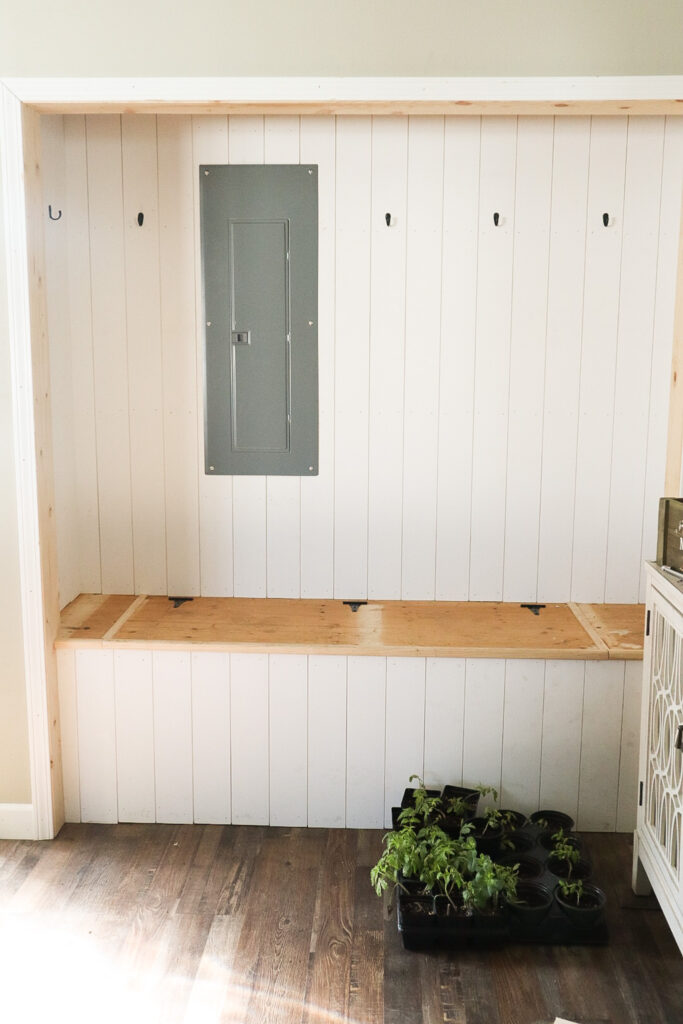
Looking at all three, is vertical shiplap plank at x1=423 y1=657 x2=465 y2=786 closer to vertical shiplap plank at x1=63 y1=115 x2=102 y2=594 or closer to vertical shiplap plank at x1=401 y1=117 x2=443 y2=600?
vertical shiplap plank at x1=401 y1=117 x2=443 y2=600

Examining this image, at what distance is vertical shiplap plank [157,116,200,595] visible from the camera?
11.4 feet

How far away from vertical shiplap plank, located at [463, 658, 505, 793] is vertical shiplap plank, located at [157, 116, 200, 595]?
3.79 feet

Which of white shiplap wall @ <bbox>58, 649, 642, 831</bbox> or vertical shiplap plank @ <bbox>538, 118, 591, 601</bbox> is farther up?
vertical shiplap plank @ <bbox>538, 118, 591, 601</bbox>

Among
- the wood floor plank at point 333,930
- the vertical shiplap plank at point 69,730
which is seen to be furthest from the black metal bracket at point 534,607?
the vertical shiplap plank at point 69,730

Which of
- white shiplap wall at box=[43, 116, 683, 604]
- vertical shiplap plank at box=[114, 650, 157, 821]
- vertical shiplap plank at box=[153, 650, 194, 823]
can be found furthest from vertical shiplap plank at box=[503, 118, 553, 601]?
vertical shiplap plank at box=[114, 650, 157, 821]

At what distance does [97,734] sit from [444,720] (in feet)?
3.75

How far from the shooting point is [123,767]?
10.7 feet

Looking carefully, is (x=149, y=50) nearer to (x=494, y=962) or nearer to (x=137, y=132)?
(x=137, y=132)

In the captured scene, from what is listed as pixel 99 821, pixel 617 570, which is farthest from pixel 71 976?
pixel 617 570

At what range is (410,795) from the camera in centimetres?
312

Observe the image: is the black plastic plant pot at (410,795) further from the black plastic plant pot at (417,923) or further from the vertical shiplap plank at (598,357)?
the vertical shiplap plank at (598,357)

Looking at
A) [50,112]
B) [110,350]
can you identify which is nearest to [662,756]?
[110,350]

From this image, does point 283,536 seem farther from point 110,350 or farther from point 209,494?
point 110,350

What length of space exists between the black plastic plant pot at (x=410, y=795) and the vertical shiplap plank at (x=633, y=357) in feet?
3.42
